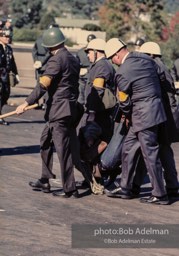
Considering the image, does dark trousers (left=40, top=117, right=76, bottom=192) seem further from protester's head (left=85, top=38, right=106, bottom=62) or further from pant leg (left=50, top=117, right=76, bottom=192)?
protester's head (left=85, top=38, right=106, bottom=62)

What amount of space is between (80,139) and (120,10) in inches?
2063

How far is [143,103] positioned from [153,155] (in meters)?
0.59

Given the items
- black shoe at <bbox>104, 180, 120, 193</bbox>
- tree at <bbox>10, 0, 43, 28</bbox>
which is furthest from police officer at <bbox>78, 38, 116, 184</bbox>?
tree at <bbox>10, 0, 43, 28</bbox>

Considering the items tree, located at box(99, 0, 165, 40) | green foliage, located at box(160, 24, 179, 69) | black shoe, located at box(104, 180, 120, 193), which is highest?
black shoe, located at box(104, 180, 120, 193)

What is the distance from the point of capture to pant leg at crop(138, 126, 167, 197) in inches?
410

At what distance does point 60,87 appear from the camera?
1063cm

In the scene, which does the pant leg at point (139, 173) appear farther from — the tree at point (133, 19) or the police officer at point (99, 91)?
the tree at point (133, 19)

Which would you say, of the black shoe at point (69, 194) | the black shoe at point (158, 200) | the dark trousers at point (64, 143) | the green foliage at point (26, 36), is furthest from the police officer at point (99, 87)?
the green foliage at point (26, 36)

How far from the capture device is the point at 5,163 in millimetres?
13211

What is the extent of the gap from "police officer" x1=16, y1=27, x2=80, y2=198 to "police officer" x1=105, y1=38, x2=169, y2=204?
1.69ft

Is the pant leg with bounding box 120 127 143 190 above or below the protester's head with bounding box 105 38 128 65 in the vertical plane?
below

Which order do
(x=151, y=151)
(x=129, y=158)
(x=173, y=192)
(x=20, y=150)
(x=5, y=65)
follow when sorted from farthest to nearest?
(x=5, y=65)
(x=20, y=150)
(x=173, y=192)
(x=129, y=158)
(x=151, y=151)

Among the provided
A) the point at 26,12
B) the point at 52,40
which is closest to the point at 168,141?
the point at 52,40

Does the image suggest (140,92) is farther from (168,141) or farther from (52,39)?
(52,39)
